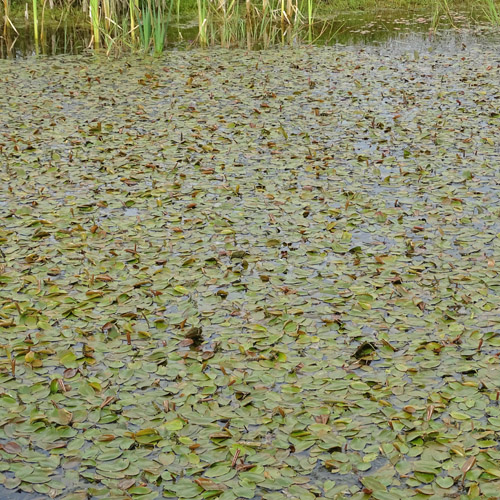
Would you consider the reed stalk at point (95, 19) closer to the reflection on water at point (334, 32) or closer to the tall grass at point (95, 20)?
the tall grass at point (95, 20)

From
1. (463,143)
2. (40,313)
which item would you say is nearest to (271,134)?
(463,143)

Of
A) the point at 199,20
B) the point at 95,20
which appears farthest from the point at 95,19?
the point at 199,20

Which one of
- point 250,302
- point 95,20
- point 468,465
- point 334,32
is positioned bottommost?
point 468,465

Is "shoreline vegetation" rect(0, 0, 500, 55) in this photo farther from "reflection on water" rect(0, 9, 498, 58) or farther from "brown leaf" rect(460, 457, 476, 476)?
"brown leaf" rect(460, 457, 476, 476)

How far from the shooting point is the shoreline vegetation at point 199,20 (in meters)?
8.46

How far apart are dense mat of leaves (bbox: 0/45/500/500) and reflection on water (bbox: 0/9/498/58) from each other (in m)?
2.91

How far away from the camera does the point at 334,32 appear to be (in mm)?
10578

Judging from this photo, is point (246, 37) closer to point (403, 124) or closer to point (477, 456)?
point (403, 124)

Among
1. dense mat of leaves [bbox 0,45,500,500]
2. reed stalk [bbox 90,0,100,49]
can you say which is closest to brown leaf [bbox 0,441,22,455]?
dense mat of leaves [bbox 0,45,500,500]

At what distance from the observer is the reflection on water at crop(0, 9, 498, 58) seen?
9.16 m

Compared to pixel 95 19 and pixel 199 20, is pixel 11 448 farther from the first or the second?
pixel 199 20

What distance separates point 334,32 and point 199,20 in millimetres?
2329

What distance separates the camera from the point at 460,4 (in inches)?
505

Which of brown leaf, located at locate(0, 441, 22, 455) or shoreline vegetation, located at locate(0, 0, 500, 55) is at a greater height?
shoreline vegetation, located at locate(0, 0, 500, 55)
